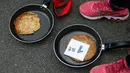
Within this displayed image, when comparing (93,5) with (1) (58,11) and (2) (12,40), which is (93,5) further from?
(2) (12,40)

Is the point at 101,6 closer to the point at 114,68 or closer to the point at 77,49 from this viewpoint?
the point at 77,49

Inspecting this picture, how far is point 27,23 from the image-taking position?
153cm

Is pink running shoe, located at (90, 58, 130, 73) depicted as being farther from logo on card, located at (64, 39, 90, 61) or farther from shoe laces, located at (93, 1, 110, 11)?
shoe laces, located at (93, 1, 110, 11)

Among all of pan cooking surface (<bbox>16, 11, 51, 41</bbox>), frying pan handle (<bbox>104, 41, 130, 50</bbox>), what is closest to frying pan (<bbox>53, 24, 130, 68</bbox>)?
frying pan handle (<bbox>104, 41, 130, 50</bbox>)

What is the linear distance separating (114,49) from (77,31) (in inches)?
10.4

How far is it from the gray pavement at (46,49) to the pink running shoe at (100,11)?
4 cm

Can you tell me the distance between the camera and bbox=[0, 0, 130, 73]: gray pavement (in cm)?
140

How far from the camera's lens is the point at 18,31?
1489 mm

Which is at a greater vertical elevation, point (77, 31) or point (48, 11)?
point (48, 11)

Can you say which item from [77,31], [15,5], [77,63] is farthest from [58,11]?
[77,63]

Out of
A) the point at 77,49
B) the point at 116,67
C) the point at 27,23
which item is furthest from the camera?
the point at 27,23

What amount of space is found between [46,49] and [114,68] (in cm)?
46

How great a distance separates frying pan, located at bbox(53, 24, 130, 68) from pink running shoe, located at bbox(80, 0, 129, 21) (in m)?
0.12

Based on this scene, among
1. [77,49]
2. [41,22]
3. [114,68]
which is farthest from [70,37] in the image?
[114,68]
